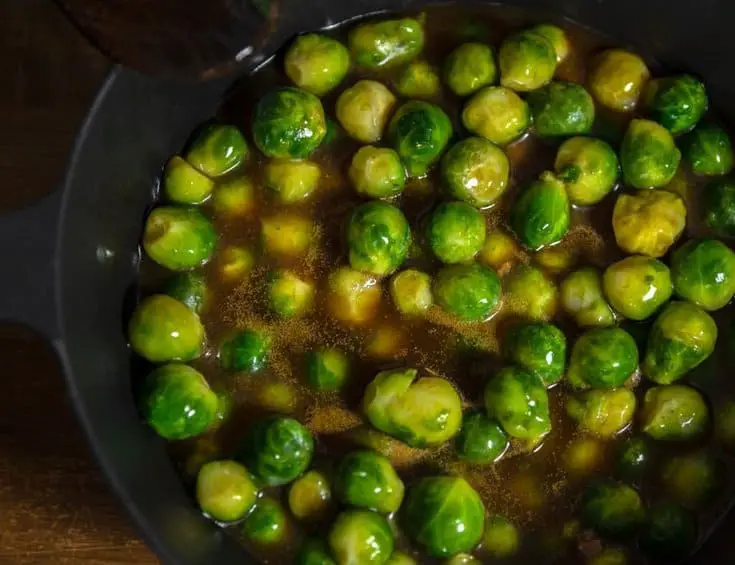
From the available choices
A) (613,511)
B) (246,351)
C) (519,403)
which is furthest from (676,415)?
(246,351)

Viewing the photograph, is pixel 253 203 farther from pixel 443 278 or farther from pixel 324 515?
pixel 324 515

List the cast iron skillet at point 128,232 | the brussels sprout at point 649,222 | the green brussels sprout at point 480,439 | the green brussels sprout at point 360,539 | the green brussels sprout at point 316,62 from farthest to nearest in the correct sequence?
the green brussels sprout at point 316,62
the brussels sprout at point 649,222
the green brussels sprout at point 480,439
the green brussels sprout at point 360,539
the cast iron skillet at point 128,232

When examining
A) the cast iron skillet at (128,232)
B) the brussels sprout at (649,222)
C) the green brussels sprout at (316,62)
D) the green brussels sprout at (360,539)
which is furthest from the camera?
the green brussels sprout at (316,62)

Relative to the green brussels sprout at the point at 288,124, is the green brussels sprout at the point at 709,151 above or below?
below

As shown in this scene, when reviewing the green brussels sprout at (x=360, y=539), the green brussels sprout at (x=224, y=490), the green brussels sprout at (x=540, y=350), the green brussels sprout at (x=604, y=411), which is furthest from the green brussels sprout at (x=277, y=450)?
the green brussels sprout at (x=604, y=411)

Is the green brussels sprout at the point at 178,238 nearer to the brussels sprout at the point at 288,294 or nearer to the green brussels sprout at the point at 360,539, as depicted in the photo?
the brussels sprout at the point at 288,294

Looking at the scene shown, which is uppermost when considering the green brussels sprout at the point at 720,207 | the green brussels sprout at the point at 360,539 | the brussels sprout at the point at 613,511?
the green brussels sprout at the point at 720,207

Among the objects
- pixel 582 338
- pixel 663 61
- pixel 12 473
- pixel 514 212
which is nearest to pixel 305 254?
pixel 514 212

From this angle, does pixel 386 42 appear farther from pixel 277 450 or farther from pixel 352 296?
pixel 277 450
